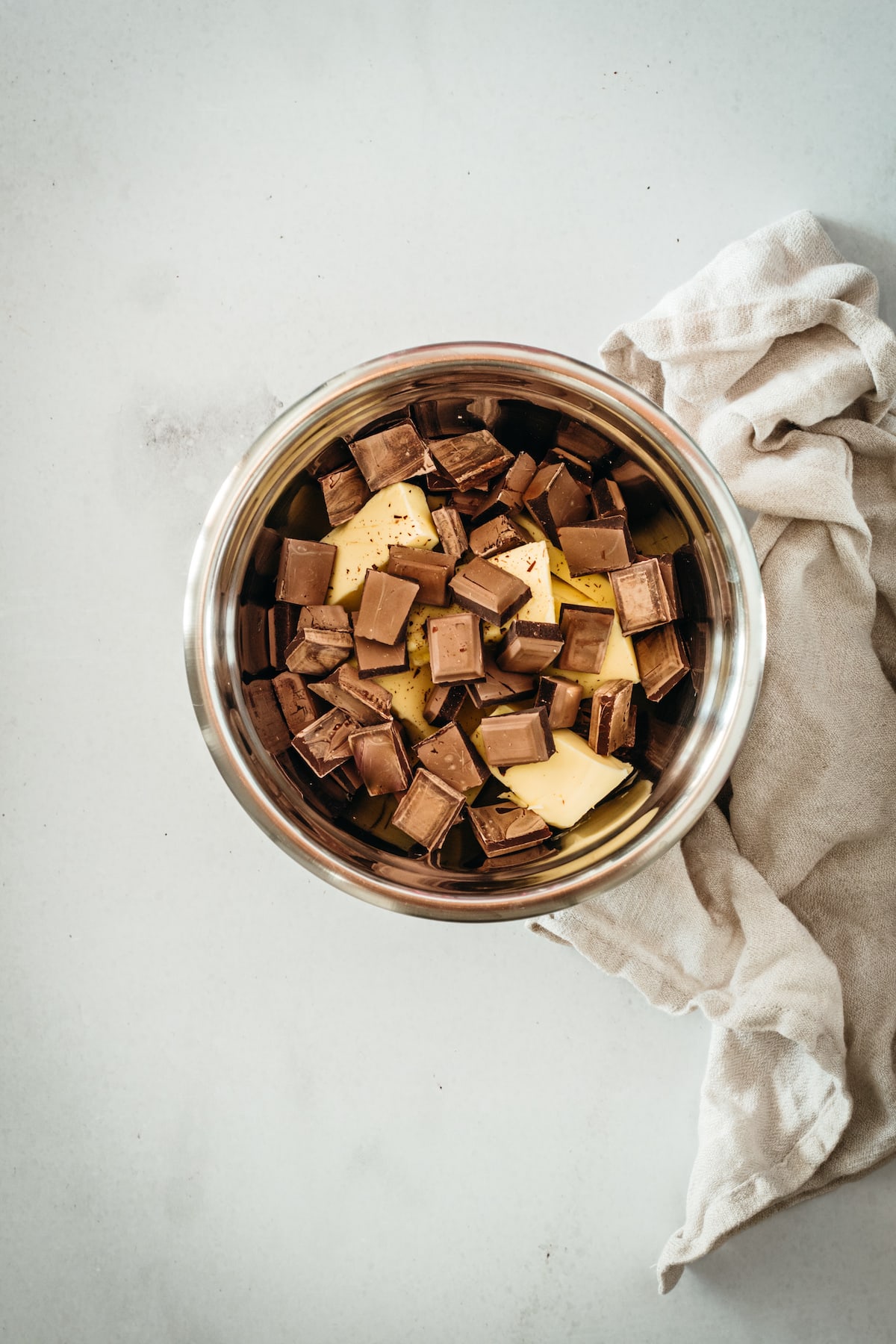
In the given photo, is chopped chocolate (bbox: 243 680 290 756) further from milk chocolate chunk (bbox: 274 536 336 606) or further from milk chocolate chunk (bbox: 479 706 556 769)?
milk chocolate chunk (bbox: 479 706 556 769)

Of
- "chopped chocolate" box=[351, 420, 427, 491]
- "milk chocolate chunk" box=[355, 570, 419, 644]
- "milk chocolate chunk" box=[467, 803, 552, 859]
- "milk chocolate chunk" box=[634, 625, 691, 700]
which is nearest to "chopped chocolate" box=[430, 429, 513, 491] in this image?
"chopped chocolate" box=[351, 420, 427, 491]

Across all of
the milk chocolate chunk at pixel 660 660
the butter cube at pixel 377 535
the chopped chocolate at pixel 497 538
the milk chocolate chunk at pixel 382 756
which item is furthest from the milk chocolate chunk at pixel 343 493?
the milk chocolate chunk at pixel 660 660

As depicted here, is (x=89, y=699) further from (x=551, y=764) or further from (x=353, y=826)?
(x=551, y=764)

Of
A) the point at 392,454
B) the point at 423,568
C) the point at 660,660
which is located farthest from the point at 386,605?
the point at 660,660

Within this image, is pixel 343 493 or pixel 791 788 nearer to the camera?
pixel 343 493

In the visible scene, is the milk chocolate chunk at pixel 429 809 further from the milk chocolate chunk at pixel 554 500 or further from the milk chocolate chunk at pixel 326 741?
the milk chocolate chunk at pixel 554 500

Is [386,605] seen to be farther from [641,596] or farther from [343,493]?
[641,596]

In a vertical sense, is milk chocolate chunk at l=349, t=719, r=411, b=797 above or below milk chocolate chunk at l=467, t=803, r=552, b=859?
above
